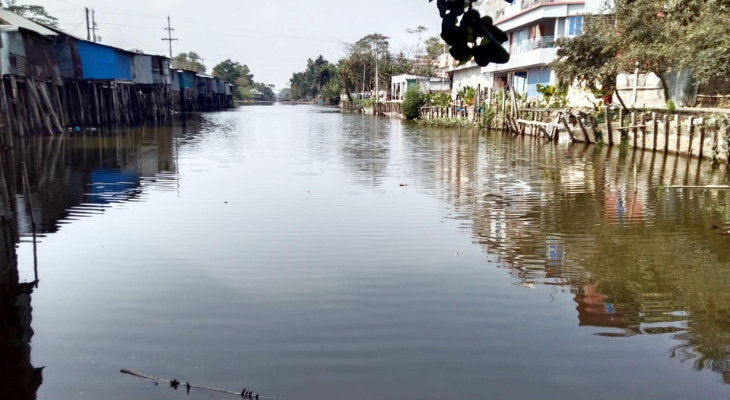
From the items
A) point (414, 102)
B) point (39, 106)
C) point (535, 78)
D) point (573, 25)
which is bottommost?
point (39, 106)

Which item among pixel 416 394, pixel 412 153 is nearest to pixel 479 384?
pixel 416 394

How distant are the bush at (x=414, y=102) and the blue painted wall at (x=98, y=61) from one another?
781 inches

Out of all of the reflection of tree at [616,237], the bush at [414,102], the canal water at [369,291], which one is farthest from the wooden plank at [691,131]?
the bush at [414,102]

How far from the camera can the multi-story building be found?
108 ft

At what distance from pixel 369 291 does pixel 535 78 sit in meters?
32.8

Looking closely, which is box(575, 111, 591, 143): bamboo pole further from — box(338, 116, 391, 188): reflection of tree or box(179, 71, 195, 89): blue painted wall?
box(179, 71, 195, 89): blue painted wall

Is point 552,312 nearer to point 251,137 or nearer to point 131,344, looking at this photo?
point 131,344

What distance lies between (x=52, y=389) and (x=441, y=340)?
2915mm

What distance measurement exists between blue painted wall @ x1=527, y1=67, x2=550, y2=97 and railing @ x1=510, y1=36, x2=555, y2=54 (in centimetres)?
127

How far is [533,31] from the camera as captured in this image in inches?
1414

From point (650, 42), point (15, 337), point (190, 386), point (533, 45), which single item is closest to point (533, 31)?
point (533, 45)

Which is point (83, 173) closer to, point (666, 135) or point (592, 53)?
point (666, 135)

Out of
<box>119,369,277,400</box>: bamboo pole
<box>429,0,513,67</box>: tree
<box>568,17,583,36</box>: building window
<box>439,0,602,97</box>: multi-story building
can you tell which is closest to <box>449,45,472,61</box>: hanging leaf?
<box>429,0,513,67</box>: tree

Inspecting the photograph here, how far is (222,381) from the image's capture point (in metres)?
4.60
